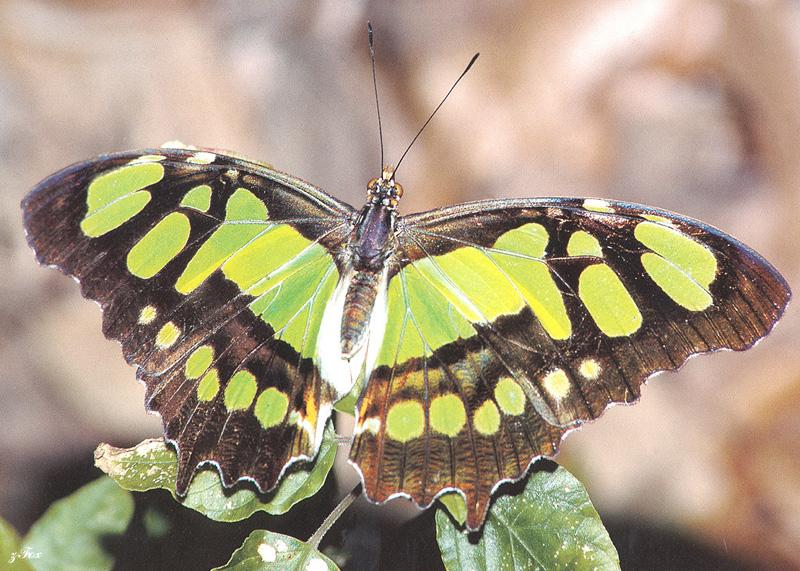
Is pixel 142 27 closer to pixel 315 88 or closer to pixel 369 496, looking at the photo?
pixel 315 88

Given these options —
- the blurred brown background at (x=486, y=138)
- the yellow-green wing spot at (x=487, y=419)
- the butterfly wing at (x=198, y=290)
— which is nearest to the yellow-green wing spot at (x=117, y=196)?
the butterfly wing at (x=198, y=290)

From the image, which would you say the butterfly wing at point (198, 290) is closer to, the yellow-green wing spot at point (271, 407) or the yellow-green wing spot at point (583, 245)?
the yellow-green wing spot at point (271, 407)

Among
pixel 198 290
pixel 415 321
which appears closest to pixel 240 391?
pixel 198 290

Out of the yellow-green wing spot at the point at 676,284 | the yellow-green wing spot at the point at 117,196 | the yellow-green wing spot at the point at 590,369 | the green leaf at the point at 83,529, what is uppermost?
the yellow-green wing spot at the point at 117,196

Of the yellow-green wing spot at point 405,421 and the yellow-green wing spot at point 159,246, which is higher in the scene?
the yellow-green wing spot at point 159,246

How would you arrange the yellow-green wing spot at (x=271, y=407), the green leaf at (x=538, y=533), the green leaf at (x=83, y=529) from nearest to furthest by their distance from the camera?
the green leaf at (x=538, y=533), the yellow-green wing spot at (x=271, y=407), the green leaf at (x=83, y=529)

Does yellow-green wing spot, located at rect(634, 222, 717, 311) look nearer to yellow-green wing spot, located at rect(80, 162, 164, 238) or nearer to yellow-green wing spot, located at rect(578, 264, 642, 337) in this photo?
yellow-green wing spot, located at rect(578, 264, 642, 337)
